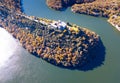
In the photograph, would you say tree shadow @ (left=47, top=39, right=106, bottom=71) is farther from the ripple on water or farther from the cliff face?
the cliff face

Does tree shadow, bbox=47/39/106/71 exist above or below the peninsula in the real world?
below

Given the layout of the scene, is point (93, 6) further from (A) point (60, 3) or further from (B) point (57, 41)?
(B) point (57, 41)

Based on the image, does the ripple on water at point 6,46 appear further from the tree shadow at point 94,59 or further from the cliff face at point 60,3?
the cliff face at point 60,3

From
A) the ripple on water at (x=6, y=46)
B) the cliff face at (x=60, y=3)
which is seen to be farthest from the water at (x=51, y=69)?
the cliff face at (x=60, y=3)

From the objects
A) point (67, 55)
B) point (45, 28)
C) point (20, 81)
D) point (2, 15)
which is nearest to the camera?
point (20, 81)

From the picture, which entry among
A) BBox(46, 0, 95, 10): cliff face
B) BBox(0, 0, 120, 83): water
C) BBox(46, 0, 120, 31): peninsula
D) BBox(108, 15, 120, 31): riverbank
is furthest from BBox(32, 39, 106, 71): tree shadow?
BBox(46, 0, 95, 10): cliff face

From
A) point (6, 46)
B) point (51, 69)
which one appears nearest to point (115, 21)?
point (51, 69)

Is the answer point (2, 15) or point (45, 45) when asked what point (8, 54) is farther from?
point (2, 15)

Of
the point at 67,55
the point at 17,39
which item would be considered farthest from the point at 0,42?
the point at 67,55
